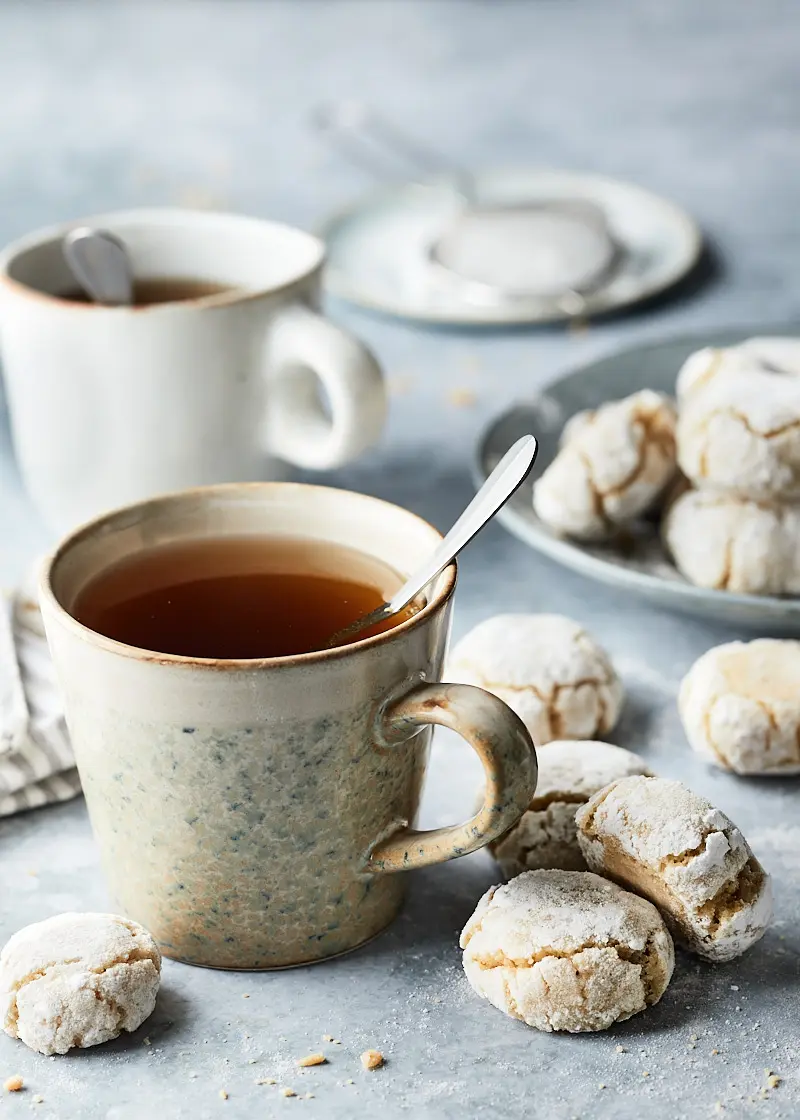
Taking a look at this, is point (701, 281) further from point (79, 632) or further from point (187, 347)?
point (79, 632)

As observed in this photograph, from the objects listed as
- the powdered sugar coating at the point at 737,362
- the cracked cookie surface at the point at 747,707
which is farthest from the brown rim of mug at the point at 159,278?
the cracked cookie surface at the point at 747,707

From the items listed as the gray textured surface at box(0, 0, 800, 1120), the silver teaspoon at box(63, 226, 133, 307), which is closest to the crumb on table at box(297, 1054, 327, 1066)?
the gray textured surface at box(0, 0, 800, 1120)

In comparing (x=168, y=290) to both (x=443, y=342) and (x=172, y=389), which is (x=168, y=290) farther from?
(x=443, y=342)

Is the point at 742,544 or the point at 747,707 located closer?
the point at 747,707

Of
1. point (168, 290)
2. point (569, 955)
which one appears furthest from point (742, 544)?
point (168, 290)

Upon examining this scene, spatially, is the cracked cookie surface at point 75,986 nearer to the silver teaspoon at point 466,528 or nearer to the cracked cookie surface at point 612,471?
the silver teaspoon at point 466,528

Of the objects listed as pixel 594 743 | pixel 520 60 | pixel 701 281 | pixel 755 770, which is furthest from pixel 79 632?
pixel 520 60
